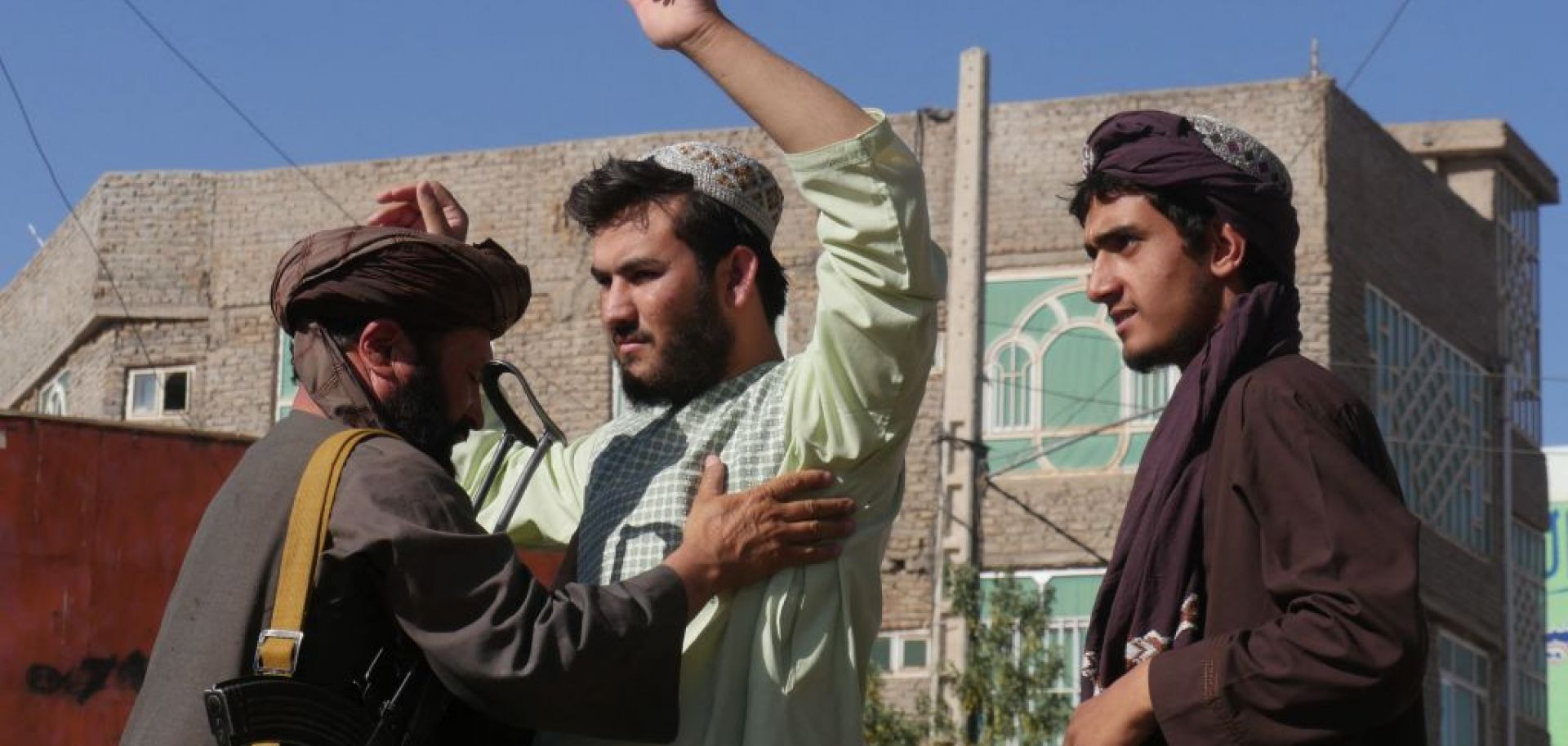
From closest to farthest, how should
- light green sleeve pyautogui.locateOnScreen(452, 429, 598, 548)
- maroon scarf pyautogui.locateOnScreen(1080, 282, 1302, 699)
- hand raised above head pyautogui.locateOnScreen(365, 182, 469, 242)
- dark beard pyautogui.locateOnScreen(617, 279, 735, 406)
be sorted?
maroon scarf pyautogui.locateOnScreen(1080, 282, 1302, 699) < dark beard pyautogui.locateOnScreen(617, 279, 735, 406) < light green sleeve pyautogui.locateOnScreen(452, 429, 598, 548) < hand raised above head pyautogui.locateOnScreen(365, 182, 469, 242)

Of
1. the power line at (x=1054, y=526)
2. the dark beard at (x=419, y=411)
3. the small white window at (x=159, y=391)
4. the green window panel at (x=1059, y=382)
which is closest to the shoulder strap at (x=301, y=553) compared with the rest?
the dark beard at (x=419, y=411)

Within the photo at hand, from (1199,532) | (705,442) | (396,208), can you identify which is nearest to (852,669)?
(705,442)

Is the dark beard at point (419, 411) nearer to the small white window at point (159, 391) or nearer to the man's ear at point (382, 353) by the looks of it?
the man's ear at point (382, 353)

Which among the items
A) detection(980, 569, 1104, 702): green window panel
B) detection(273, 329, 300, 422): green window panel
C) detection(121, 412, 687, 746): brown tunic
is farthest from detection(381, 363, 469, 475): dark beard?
detection(273, 329, 300, 422): green window panel

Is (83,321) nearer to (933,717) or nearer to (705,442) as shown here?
(933,717)

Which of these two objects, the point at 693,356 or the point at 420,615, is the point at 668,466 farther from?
the point at 420,615

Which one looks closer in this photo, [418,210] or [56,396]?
[418,210]

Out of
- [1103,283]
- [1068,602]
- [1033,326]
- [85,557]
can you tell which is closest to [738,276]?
[1103,283]

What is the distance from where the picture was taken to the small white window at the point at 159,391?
30.0 meters

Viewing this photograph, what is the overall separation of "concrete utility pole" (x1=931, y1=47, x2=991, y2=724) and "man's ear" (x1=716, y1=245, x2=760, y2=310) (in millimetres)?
16222

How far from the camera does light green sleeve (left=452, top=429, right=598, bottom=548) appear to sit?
4.57m

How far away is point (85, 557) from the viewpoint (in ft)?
28.8

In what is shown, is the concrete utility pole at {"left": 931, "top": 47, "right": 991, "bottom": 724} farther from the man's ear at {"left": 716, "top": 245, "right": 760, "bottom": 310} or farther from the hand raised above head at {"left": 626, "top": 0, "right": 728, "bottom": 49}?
the hand raised above head at {"left": 626, "top": 0, "right": 728, "bottom": 49}

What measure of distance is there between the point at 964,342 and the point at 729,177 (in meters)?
18.0
